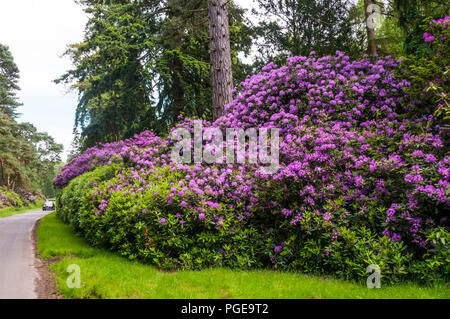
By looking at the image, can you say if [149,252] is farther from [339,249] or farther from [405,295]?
[405,295]

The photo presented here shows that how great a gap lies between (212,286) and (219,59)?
710cm

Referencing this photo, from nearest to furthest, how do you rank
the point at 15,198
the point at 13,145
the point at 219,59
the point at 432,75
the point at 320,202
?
the point at 320,202 < the point at 432,75 < the point at 219,59 < the point at 13,145 < the point at 15,198

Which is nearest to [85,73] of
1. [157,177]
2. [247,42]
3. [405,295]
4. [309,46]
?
[247,42]

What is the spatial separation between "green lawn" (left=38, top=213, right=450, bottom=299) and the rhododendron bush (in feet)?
1.06

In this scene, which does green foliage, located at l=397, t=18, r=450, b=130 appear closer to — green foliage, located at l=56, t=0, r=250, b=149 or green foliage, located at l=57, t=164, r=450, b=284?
green foliage, located at l=57, t=164, r=450, b=284

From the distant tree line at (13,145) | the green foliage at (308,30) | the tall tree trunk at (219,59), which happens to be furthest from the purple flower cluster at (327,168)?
the distant tree line at (13,145)

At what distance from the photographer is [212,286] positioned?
4043mm

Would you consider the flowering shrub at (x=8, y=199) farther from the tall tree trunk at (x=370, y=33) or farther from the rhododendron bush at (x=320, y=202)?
the tall tree trunk at (x=370, y=33)

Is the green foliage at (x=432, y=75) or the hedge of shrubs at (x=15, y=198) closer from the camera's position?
the green foliage at (x=432, y=75)

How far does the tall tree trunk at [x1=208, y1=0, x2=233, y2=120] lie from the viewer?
9.55 metres

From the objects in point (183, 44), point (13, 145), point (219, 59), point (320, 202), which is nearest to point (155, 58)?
point (183, 44)

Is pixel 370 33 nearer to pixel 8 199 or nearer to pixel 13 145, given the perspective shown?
pixel 13 145

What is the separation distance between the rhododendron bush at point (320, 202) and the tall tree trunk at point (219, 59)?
2681 mm

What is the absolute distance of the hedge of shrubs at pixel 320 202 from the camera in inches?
173
